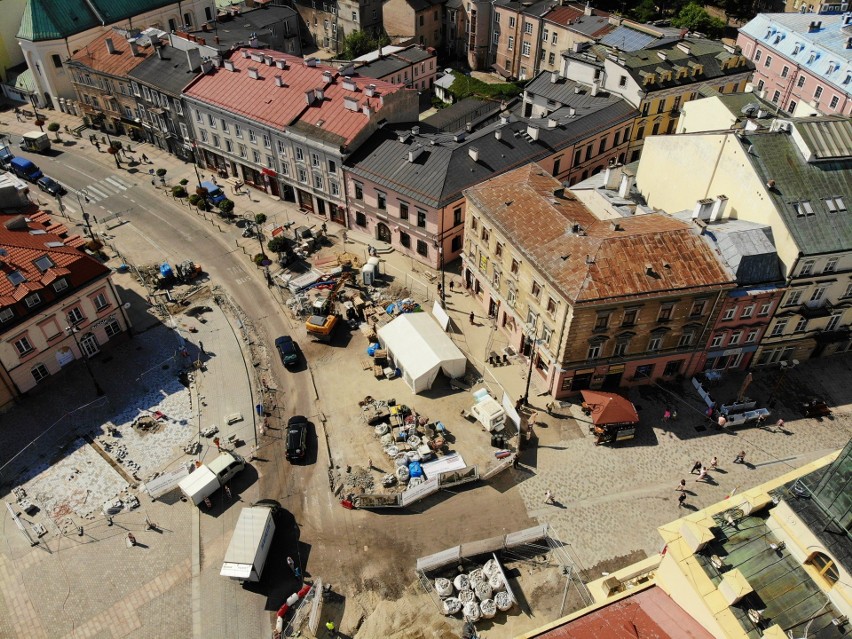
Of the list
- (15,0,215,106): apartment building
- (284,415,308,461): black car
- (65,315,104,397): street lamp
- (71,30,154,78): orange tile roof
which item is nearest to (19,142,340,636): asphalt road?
(284,415,308,461): black car

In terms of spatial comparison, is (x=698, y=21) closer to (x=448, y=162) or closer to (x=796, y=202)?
(x=448, y=162)

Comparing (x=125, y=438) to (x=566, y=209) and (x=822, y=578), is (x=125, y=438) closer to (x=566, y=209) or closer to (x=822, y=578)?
(x=566, y=209)

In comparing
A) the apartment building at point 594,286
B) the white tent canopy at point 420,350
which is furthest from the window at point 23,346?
the apartment building at point 594,286

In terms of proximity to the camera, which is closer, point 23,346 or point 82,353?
point 23,346

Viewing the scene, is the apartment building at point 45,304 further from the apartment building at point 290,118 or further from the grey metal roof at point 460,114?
the grey metal roof at point 460,114

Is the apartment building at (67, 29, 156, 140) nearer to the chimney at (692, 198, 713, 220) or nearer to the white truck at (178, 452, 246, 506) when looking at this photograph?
the white truck at (178, 452, 246, 506)

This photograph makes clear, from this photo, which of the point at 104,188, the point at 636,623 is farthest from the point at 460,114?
the point at 636,623

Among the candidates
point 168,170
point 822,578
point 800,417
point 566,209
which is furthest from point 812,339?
point 168,170
